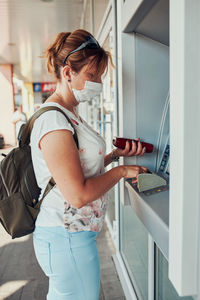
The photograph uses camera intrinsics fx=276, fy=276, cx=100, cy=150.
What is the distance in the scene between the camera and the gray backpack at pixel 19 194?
A: 1.14 metres

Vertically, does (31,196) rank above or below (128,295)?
above

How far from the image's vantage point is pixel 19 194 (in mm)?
1160

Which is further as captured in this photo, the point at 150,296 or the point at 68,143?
the point at 150,296

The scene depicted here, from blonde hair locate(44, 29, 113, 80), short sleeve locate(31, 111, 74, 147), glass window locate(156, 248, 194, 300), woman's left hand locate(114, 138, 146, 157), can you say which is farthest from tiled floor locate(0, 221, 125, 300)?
blonde hair locate(44, 29, 113, 80)

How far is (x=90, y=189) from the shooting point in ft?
3.18

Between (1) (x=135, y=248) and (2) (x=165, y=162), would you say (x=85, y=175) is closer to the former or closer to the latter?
(2) (x=165, y=162)

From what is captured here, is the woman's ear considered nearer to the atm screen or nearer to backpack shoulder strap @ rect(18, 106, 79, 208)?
backpack shoulder strap @ rect(18, 106, 79, 208)

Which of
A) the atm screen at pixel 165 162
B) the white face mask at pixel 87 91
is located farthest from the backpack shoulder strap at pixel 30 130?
the atm screen at pixel 165 162

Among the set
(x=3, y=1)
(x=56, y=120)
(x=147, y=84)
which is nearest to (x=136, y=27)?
(x=147, y=84)

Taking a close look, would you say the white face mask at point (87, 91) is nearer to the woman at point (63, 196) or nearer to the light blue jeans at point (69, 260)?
the woman at point (63, 196)

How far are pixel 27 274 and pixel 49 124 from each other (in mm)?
1890

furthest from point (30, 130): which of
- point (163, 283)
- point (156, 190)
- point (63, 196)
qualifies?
point (163, 283)

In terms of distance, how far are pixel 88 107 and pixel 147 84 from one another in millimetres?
3161

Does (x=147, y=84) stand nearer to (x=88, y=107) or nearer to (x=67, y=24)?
(x=88, y=107)
